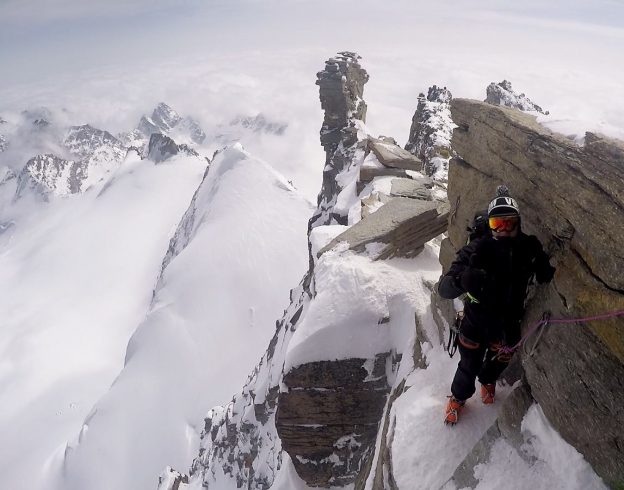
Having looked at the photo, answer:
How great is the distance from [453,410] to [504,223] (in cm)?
371

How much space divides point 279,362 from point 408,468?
12.5m

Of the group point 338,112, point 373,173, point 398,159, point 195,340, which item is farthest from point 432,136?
point 195,340

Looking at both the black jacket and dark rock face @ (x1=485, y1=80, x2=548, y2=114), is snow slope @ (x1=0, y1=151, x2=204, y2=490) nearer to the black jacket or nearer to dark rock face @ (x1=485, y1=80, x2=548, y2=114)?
the black jacket

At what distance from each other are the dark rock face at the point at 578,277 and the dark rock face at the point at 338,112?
2907 cm

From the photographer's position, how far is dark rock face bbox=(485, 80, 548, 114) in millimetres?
41188

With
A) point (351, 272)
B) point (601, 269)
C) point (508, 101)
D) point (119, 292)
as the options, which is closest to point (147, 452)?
point (351, 272)

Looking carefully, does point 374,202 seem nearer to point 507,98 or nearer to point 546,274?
point 546,274

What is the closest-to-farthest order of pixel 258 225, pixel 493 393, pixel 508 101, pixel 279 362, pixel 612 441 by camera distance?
pixel 612 441 → pixel 493 393 → pixel 279 362 → pixel 508 101 → pixel 258 225

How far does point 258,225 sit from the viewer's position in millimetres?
87000

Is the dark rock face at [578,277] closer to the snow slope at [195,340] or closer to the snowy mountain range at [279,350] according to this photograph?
the snowy mountain range at [279,350]

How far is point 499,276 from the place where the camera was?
582 cm

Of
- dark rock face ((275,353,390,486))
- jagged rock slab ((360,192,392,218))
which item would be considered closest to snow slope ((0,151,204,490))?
dark rock face ((275,353,390,486))

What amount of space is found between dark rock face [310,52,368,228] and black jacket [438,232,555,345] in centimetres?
2998

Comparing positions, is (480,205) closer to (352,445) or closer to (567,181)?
(567,181)
